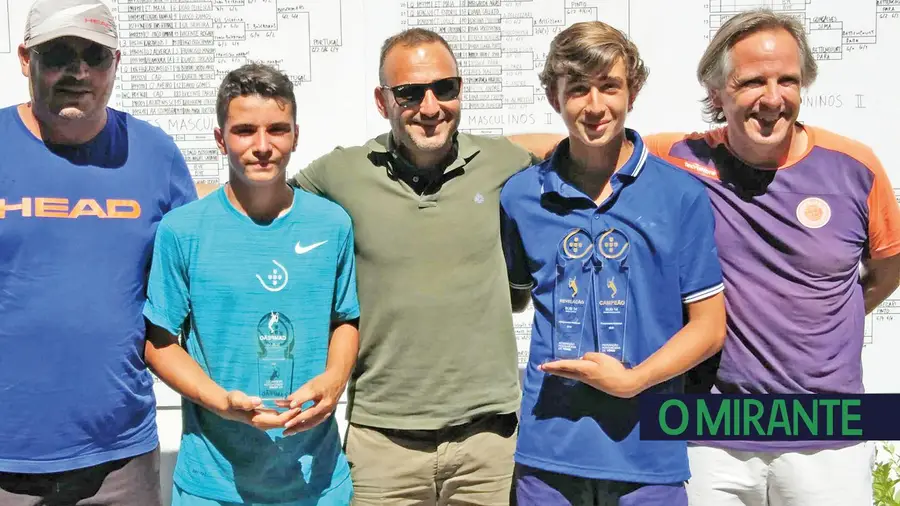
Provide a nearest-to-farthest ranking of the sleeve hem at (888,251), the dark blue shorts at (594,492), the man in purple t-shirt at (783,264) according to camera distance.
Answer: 1. the dark blue shorts at (594,492)
2. the man in purple t-shirt at (783,264)
3. the sleeve hem at (888,251)

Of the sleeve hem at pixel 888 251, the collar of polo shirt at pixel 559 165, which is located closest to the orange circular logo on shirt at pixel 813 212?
the sleeve hem at pixel 888 251

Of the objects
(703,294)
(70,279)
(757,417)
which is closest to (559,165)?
(703,294)

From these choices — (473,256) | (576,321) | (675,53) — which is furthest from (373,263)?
(675,53)

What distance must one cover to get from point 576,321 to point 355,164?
796 millimetres

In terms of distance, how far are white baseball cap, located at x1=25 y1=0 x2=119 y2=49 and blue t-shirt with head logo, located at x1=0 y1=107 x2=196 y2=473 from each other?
9.0 inches

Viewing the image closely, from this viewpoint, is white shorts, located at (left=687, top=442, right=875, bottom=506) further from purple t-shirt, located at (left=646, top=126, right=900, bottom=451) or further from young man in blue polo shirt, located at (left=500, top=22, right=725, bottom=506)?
young man in blue polo shirt, located at (left=500, top=22, right=725, bottom=506)

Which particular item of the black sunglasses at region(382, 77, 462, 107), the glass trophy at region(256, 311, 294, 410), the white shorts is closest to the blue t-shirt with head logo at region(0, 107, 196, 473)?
the glass trophy at region(256, 311, 294, 410)

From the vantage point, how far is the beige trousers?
2.28 meters

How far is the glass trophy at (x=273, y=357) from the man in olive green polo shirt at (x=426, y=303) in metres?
0.32

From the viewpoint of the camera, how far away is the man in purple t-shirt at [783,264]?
2.09 meters

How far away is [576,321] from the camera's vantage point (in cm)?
199

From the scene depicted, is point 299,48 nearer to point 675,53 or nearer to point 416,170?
point 416,170

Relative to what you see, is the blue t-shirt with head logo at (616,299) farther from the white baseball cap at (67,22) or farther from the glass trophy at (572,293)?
the white baseball cap at (67,22)

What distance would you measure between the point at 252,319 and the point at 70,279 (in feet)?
1.52
